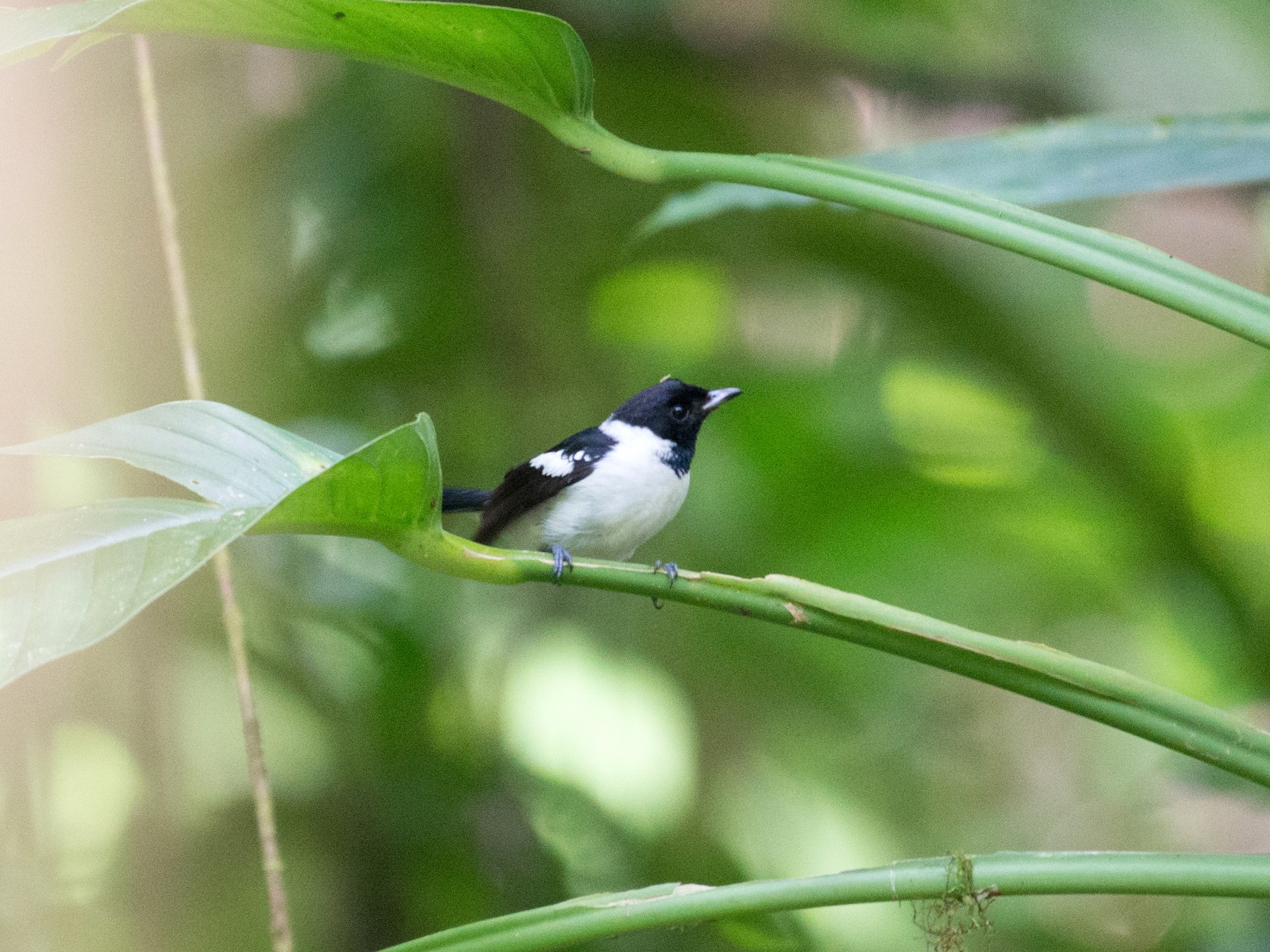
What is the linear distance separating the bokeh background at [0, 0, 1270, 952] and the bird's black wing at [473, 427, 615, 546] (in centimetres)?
47

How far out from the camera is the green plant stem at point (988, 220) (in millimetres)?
795

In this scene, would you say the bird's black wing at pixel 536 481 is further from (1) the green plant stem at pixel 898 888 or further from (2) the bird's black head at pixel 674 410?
(1) the green plant stem at pixel 898 888

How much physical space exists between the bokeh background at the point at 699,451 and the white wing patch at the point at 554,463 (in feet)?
1.71

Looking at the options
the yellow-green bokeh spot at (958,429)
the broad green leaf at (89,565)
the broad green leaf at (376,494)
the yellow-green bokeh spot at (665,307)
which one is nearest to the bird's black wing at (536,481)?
the yellow-green bokeh spot at (665,307)

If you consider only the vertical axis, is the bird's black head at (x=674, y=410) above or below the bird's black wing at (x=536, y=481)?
above

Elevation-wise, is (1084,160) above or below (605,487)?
above

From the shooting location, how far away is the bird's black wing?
173 cm

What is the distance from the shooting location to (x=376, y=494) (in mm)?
699

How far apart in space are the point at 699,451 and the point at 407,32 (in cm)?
165

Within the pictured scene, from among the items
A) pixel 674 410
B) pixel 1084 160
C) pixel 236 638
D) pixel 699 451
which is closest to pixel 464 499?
pixel 674 410

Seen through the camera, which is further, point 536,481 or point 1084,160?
point 536,481

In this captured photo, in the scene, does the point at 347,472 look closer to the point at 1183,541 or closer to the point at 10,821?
the point at 10,821

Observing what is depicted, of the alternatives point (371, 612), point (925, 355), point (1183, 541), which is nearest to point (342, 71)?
point (371, 612)

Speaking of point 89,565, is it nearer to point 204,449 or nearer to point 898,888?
point 204,449
